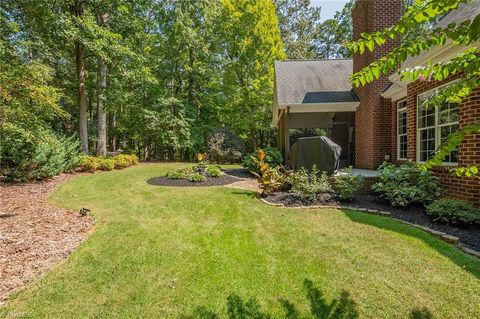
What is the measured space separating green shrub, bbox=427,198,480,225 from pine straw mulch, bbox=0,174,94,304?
6.69 metres

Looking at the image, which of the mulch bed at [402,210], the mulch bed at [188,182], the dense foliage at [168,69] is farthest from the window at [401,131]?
the dense foliage at [168,69]

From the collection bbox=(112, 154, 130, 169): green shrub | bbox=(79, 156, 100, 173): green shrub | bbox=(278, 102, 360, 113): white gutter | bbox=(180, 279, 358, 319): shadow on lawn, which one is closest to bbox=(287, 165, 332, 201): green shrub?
bbox=(180, 279, 358, 319): shadow on lawn

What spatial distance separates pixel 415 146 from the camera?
25.4 ft

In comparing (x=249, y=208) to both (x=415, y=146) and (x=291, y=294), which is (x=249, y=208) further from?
(x=415, y=146)

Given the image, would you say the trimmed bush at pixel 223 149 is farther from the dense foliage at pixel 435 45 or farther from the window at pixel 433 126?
the dense foliage at pixel 435 45

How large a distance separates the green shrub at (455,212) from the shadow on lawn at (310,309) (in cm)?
293

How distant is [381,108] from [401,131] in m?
1.31

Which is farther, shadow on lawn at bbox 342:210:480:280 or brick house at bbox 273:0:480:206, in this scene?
brick house at bbox 273:0:480:206

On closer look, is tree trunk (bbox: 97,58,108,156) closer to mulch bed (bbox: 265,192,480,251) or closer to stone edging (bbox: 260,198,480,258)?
mulch bed (bbox: 265,192,480,251)

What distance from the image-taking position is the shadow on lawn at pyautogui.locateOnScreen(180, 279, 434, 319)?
281cm

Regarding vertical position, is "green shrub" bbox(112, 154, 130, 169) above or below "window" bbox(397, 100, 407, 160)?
below

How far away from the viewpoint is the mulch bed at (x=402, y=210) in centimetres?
438

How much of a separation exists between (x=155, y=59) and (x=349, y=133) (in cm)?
1523

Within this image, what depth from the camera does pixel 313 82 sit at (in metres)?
12.9
